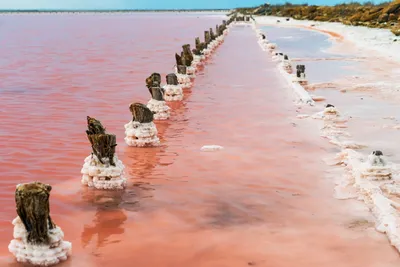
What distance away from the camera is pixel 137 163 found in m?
9.52

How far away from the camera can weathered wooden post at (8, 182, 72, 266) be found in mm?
5652

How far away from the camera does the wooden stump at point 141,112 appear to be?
10414 mm

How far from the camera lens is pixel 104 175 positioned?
8.05 metres

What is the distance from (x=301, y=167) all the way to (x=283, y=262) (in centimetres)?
344

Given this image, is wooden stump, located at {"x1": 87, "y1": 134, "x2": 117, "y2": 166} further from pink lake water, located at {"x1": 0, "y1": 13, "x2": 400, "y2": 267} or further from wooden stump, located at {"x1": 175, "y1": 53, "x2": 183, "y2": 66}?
wooden stump, located at {"x1": 175, "y1": 53, "x2": 183, "y2": 66}

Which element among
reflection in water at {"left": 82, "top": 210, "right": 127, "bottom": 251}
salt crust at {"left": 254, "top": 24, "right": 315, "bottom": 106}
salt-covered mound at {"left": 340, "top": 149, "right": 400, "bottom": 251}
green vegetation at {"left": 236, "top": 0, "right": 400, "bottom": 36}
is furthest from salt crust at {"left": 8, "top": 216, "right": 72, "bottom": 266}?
green vegetation at {"left": 236, "top": 0, "right": 400, "bottom": 36}

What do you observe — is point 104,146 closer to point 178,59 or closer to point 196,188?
point 196,188

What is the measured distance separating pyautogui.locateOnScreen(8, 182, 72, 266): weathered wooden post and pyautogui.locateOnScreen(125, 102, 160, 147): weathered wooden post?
4.74 metres

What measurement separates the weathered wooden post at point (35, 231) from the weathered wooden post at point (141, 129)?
4740 mm

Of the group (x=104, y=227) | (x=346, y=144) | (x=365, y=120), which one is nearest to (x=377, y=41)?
(x=365, y=120)

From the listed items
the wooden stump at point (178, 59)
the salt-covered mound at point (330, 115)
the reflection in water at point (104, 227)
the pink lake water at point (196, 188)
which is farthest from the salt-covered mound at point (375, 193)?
the wooden stump at point (178, 59)

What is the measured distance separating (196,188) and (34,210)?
300 cm

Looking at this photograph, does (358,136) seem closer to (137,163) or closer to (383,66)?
(137,163)

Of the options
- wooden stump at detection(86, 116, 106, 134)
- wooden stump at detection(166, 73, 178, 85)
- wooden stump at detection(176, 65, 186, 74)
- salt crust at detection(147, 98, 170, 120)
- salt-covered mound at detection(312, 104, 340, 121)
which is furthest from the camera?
wooden stump at detection(176, 65, 186, 74)
